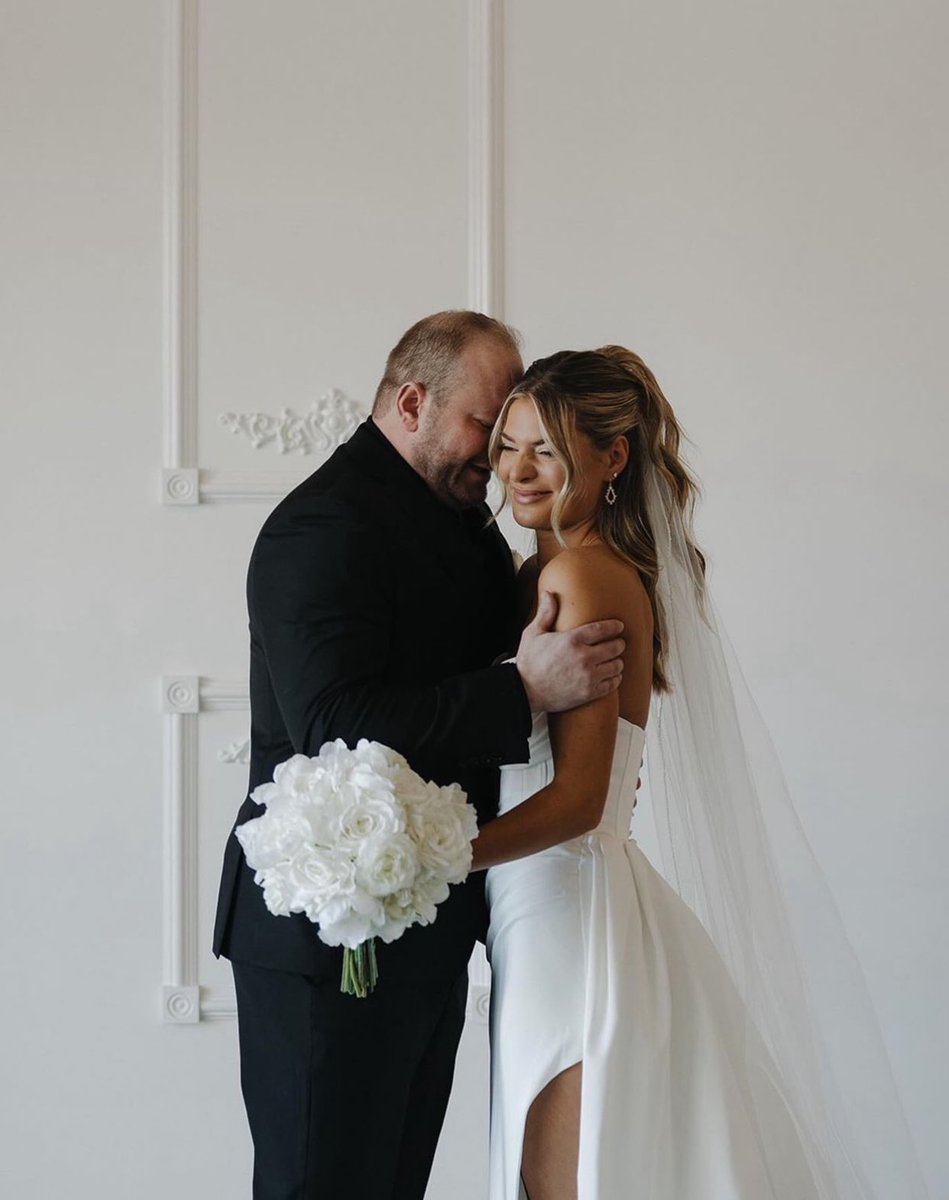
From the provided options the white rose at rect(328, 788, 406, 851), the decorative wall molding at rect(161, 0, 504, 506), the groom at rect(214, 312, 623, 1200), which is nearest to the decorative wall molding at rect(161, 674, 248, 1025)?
the decorative wall molding at rect(161, 0, 504, 506)

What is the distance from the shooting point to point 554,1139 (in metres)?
1.93

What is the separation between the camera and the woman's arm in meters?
1.90

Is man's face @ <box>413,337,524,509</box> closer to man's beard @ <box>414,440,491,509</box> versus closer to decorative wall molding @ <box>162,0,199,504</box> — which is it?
man's beard @ <box>414,440,491,509</box>

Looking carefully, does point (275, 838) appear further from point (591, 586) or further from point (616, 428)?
point (616, 428)

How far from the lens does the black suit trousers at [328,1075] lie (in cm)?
198

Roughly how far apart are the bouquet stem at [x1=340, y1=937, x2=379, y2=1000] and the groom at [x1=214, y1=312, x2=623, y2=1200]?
19 cm

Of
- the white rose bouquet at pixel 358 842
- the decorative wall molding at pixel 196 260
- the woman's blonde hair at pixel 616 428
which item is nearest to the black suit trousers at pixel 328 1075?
the white rose bouquet at pixel 358 842

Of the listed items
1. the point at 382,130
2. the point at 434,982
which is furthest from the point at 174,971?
the point at 382,130

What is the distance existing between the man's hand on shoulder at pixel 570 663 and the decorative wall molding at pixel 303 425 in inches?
51.6

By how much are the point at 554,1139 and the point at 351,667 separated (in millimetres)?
746

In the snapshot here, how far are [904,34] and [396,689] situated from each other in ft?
7.52

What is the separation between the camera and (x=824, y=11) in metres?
3.21

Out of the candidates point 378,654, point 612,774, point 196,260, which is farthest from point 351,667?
point 196,260

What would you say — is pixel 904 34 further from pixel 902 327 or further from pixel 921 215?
pixel 902 327
